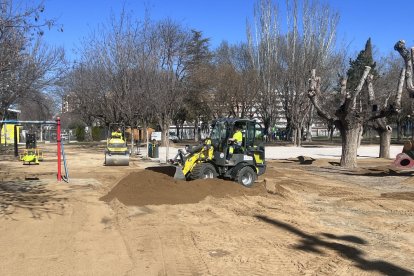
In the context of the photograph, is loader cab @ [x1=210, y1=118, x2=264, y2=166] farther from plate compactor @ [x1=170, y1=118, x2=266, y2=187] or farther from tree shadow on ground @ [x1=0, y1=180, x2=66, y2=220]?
tree shadow on ground @ [x1=0, y1=180, x2=66, y2=220]

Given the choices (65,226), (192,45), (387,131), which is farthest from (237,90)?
(65,226)

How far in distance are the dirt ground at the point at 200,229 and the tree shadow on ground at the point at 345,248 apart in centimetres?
2

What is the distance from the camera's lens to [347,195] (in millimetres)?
13625

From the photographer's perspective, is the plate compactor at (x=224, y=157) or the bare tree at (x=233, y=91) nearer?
the plate compactor at (x=224, y=157)

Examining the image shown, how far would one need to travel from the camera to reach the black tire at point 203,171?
1464 centimetres

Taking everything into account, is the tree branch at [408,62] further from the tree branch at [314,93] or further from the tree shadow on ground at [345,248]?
the tree shadow on ground at [345,248]

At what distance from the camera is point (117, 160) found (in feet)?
77.1

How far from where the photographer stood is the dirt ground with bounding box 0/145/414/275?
6.48 m

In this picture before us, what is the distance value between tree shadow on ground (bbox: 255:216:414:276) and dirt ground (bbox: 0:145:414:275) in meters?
0.02

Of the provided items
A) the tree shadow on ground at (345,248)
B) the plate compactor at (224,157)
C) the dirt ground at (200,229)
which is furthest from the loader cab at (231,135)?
the tree shadow on ground at (345,248)

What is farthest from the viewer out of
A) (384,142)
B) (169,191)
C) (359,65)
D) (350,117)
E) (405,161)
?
(359,65)

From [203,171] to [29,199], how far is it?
17.0ft

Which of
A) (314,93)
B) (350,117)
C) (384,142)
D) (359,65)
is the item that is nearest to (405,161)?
(350,117)

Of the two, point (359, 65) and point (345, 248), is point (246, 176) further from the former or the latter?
point (359, 65)
